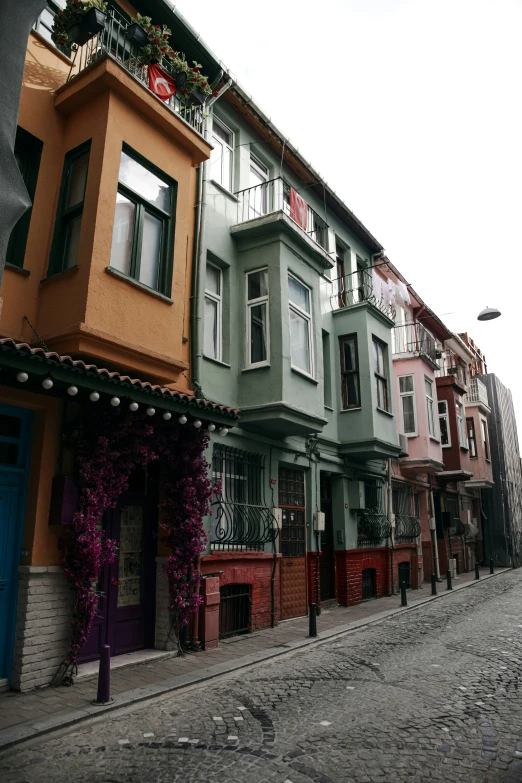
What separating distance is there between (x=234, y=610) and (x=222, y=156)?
9.95 metres

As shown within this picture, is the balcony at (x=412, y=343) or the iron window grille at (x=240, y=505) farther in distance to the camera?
the balcony at (x=412, y=343)

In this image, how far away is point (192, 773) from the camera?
15.0ft

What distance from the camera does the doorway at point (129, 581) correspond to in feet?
27.8

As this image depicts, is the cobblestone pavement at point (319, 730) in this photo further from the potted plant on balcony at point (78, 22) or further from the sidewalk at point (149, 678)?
the potted plant on balcony at point (78, 22)

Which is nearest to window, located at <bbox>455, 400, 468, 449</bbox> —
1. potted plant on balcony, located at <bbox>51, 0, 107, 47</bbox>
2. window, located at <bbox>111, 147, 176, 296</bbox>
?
window, located at <bbox>111, 147, 176, 296</bbox>

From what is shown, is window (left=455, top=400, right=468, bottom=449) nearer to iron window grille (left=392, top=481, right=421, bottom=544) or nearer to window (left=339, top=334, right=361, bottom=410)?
iron window grille (left=392, top=481, right=421, bottom=544)

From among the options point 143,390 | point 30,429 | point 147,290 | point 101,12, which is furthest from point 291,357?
point 101,12

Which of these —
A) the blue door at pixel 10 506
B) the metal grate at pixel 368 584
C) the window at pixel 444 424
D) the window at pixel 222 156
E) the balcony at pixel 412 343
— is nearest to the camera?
the blue door at pixel 10 506

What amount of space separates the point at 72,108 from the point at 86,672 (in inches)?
331

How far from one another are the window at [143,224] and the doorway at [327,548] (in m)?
8.04

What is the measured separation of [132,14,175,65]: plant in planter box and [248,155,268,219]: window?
14.4 feet

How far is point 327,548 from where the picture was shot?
15.2 metres

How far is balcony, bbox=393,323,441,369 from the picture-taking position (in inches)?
862

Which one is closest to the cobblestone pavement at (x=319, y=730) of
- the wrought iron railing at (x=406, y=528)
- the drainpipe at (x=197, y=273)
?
the drainpipe at (x=197, y=273)
